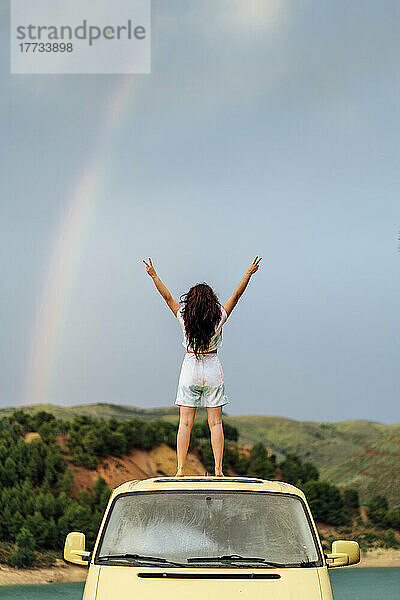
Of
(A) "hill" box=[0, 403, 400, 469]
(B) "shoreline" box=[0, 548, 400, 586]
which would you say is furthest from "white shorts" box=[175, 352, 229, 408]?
(A) "hill" box=[0, 403, 400, 469]

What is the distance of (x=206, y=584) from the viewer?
486 cm

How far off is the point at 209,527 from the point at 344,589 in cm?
1357

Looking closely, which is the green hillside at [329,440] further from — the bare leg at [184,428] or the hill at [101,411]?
the bare leg at [184,428]

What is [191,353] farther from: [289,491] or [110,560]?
[110,560]

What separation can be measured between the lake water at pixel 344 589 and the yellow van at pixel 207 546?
463 inches

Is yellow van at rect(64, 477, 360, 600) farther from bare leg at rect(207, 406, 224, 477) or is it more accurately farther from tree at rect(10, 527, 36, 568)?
tree at rect(10, 527, 36, 568)

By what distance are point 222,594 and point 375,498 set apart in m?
24.8

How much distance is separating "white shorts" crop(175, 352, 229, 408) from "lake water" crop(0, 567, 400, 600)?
33.2 feet

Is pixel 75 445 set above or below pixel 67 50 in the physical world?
below

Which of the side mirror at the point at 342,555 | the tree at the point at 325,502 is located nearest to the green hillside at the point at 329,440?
the tree at the point at 325,502

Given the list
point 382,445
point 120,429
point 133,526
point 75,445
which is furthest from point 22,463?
point 133,526

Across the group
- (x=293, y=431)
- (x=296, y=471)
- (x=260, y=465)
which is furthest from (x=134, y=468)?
(x=293, y=431)

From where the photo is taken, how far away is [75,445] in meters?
26.5

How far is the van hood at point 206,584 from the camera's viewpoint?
4805mm
